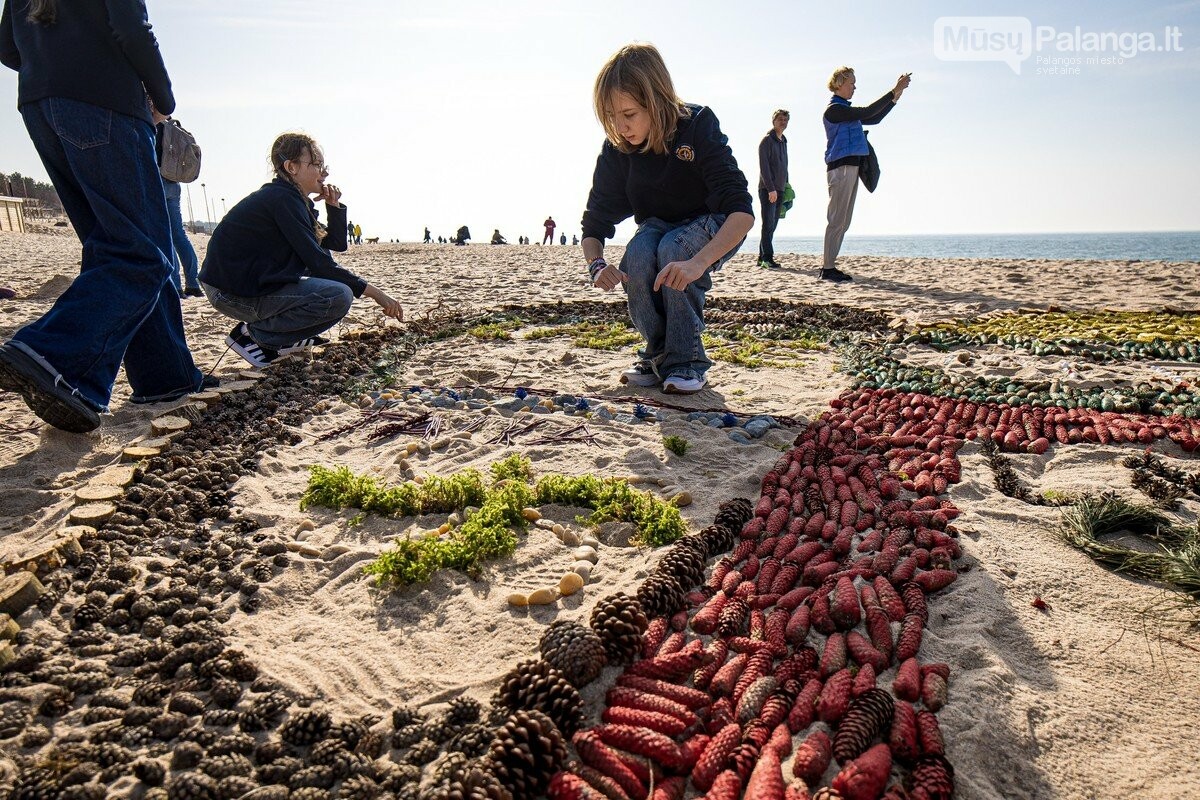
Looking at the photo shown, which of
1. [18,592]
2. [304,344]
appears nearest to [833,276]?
[304,344]

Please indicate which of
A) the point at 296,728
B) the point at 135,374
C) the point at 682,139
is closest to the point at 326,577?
the point at 296,728

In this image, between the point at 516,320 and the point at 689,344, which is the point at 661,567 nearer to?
the point at 689,344

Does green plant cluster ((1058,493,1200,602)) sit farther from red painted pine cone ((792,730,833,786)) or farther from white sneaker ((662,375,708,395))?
white sneaker ((662,375,708,395))

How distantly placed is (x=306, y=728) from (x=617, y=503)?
5.82 ft

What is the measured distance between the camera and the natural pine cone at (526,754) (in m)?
1.84

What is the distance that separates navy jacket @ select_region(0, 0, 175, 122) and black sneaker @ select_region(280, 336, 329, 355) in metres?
2.77

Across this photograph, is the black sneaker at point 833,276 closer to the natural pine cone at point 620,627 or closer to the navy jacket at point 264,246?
the navy jacket at point 264,246

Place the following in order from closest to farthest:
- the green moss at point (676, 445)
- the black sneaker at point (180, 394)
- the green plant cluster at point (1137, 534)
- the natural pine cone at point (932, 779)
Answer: the natural pine cone at point (932, 779), the green plant cluster at point (1137, 534), the green moss at point (676, 445), the black sneaker at point (180, 394)

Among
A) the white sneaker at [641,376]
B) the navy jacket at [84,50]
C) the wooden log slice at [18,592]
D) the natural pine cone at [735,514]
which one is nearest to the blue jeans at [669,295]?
the white sneaker at [641,376]

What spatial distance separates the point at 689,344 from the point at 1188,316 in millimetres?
6622

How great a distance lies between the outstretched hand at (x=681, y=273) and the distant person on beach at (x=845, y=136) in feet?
23.6

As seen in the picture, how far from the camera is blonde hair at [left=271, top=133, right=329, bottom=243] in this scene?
20.0 feet

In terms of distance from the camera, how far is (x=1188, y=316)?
8.02 meters

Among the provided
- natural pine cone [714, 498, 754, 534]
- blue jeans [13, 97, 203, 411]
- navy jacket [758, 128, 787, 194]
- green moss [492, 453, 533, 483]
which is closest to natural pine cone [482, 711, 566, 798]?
natural pine cone [714, 498, 754, 534]
